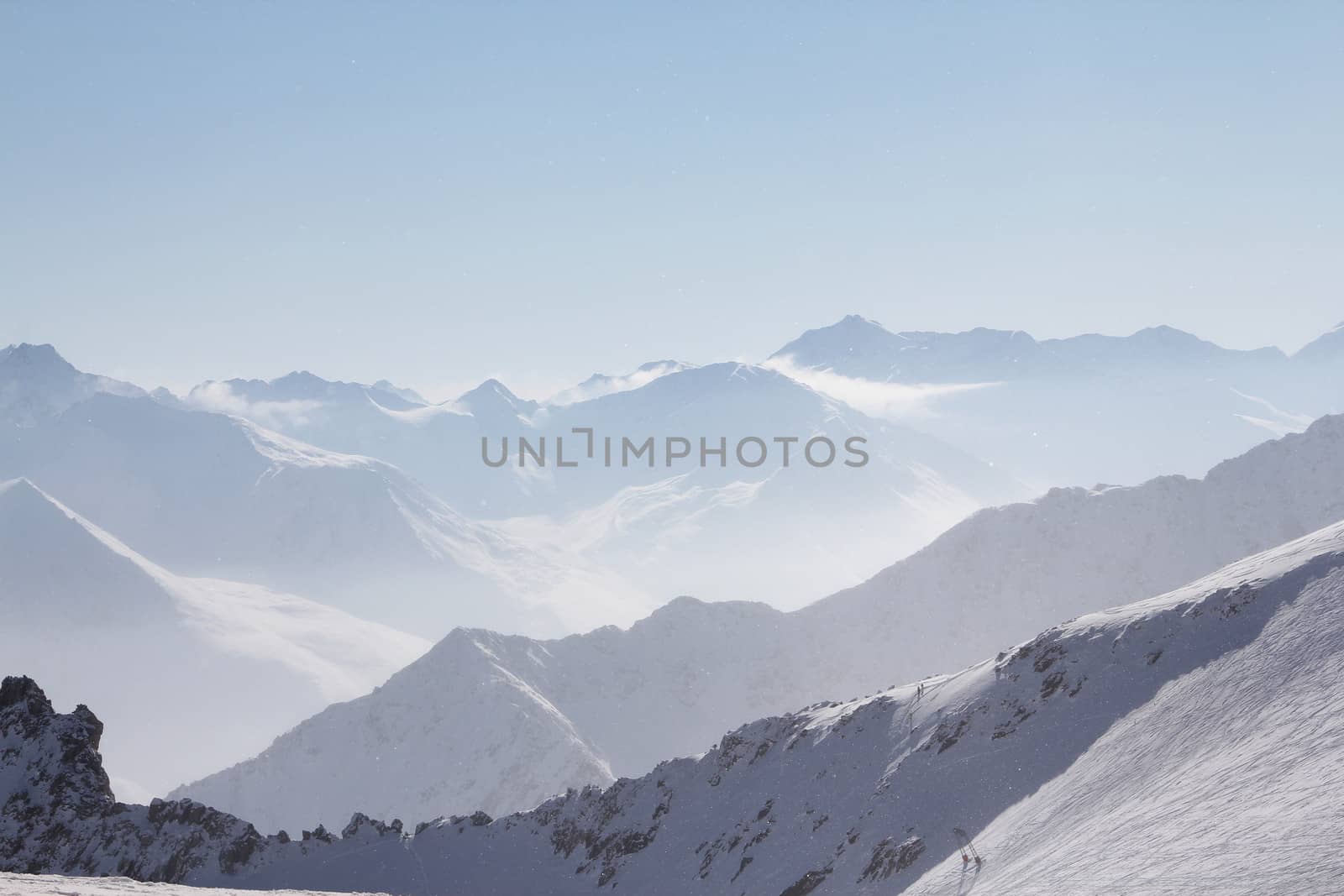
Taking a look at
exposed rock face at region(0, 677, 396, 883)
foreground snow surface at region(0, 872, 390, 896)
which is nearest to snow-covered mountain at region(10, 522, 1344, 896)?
exposed rock face at region(0, 677, 396, 883)

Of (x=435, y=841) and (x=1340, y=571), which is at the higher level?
(x=1340, y=571)

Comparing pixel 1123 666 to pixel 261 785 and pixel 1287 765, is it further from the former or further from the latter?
pixel 261 785

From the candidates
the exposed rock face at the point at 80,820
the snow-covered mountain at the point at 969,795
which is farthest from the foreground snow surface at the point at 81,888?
the exposed rock face at the point at 80,820

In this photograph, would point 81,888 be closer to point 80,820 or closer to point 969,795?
point 969,795

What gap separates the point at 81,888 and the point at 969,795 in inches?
1728

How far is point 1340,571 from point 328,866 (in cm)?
7630

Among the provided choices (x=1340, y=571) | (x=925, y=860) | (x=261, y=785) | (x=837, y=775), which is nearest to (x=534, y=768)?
(x=261, y=785)

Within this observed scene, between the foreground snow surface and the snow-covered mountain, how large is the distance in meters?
28.0

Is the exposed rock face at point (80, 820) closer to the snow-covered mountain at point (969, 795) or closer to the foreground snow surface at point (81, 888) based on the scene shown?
the snow-covered mountain at point (969, 795)

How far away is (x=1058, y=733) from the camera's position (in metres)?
53.5

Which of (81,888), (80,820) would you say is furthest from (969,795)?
(80,820)

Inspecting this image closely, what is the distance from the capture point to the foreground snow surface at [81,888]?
972 inches

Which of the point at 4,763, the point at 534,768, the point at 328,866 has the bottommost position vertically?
the point at 534,768

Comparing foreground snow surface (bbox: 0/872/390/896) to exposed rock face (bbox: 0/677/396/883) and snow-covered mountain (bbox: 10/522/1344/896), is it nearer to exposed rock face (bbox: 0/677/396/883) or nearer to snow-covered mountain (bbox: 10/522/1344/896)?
snow-covered mountain (bbox: 10/522/1344/896)
